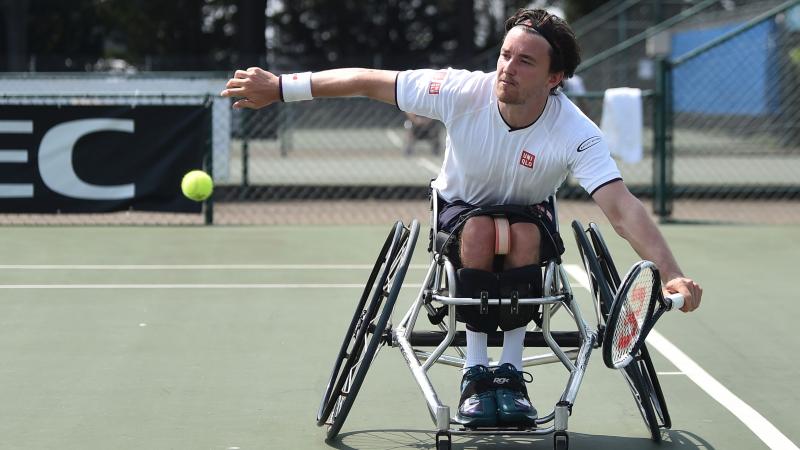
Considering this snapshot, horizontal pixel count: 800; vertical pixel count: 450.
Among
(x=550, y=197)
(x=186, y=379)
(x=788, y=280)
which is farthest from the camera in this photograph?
(x=788, y=280)

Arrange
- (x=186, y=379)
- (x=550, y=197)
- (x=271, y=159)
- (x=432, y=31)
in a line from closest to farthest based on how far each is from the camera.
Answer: (x=550, y=197) < (x=186, y=379) < (x=271, y=159) < (x=432, y=31)

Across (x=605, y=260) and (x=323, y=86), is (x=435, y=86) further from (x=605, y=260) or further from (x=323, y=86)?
(x=605, y=260)

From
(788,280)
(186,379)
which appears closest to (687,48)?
(788,280)

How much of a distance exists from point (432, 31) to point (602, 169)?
35451mm

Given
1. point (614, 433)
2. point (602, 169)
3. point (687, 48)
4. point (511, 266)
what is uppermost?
point (687, 48)

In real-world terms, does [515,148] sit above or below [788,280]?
above

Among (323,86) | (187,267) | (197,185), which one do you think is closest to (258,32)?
(197,185)

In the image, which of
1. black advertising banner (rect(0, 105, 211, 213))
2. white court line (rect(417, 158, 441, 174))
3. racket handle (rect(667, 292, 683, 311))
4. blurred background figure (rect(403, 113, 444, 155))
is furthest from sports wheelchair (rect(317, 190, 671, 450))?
blurred background figure (rect(403, 113, 444, 155))

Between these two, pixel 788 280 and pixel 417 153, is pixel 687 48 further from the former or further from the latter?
pixel 788 280

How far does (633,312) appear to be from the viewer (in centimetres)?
388

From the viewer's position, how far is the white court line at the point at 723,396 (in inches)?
181

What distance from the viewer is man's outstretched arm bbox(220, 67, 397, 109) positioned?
4410mm

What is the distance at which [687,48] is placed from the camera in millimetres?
26016

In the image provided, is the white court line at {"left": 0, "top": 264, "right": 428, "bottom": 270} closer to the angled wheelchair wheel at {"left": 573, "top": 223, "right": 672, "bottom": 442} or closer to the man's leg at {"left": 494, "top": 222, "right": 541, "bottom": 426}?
the angled wheelchair wheel at {"left": 573, "top": 223, "right": 672, "bottom": 442}
